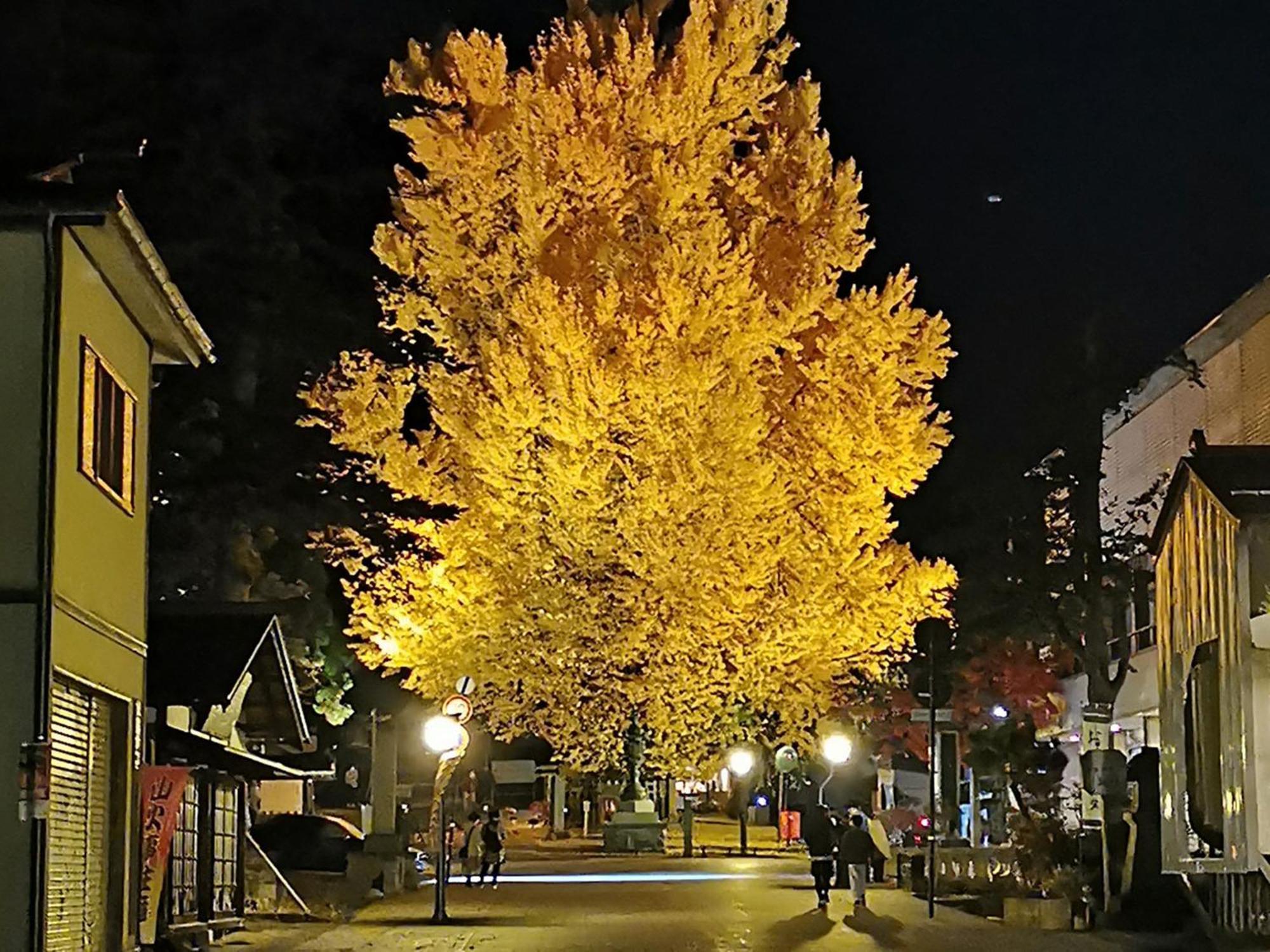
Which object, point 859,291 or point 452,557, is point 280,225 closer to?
point 452,557

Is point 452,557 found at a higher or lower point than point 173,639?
higher

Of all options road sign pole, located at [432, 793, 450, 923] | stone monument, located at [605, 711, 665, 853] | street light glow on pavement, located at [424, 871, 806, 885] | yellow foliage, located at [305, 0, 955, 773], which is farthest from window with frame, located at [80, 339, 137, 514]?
stone monument, located at [605, 711, 665, 853]

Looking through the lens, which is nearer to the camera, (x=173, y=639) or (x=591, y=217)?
(x=173, y=639)

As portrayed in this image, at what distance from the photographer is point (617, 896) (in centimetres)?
2928

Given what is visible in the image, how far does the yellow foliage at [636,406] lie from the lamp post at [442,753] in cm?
793

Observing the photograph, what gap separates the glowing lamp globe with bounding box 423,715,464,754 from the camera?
27.2 meters

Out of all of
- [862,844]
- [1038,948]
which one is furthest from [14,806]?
[862,844]

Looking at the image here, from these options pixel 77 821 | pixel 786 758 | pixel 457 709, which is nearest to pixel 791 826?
pixel 786 758

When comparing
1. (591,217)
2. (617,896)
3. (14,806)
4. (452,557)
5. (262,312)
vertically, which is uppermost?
(591,217)

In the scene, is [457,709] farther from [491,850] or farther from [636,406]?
[636,406]

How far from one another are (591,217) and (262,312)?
6722 millimetres

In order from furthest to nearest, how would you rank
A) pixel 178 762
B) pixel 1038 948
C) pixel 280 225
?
pixel 280 225
pixel 178 762
pixel 1038 948

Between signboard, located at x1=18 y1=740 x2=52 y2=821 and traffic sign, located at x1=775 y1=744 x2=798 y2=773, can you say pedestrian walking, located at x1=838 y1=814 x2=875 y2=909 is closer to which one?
traffic sign, located at x1=775 y1=744 x2=798 y2=773

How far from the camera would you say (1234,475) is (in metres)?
18.3
